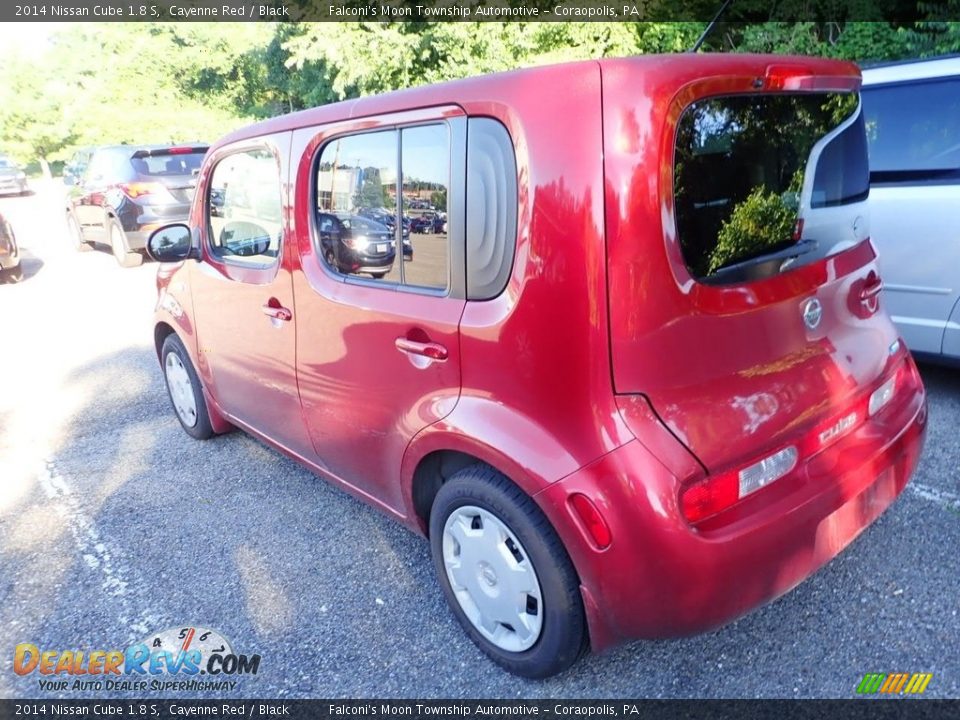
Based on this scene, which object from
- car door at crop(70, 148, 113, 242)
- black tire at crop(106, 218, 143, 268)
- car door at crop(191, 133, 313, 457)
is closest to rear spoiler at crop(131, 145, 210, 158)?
car door at crop(70, 148, 113, 242)

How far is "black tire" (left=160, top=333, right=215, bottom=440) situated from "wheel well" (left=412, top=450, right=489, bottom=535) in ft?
6.53

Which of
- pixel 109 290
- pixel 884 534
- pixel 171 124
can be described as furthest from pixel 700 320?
pixel 171 124

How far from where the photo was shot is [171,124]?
28.8 m

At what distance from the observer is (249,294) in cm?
315

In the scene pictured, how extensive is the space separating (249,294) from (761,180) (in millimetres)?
2151

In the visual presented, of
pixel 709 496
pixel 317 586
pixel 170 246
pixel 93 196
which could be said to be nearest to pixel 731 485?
pixel 709 496

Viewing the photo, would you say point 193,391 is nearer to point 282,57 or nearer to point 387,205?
point 387,205

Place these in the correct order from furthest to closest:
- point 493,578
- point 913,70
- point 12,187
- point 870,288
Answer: point 12,187 → point 913,70 → point 870,288 → point 493,578

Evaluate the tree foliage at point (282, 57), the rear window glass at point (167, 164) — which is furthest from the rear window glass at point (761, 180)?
the rear window glass at point (167, 164)

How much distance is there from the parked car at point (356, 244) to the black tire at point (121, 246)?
355 inches

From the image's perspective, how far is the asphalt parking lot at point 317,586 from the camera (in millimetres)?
2289

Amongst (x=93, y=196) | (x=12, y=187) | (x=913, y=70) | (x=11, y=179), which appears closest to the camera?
(x=913, y=70)

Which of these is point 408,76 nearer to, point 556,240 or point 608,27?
point 608,27

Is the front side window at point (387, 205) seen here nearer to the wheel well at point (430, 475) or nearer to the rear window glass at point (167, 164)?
the wheel well at point (430, 475)
